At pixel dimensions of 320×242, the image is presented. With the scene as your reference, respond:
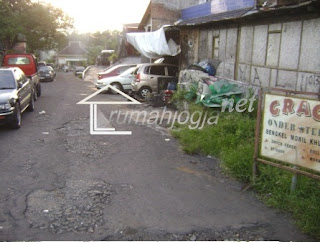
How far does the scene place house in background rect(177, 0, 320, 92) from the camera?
29.1 ft

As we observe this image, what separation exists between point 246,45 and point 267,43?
1.30 meters

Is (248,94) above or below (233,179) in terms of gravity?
above

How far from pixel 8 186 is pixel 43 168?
979mm

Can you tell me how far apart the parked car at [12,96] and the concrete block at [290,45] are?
765 cm

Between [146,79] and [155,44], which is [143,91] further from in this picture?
[155,44]

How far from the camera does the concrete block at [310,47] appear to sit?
8633 millimetres

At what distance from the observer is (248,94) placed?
986 centimetres

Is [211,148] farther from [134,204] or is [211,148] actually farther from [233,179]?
[134,204]

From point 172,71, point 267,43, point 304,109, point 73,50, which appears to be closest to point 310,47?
point 267,43

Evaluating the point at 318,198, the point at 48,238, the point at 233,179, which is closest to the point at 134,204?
the point at 48,238

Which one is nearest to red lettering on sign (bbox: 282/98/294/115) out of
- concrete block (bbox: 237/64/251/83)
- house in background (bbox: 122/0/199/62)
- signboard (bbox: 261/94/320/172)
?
signboard (bbox: 261/94/320/172)

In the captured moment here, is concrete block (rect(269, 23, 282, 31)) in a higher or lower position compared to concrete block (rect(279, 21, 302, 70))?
higher

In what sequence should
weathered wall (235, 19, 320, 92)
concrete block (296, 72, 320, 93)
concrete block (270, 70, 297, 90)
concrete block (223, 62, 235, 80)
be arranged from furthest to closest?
concrete block (223, 62, 235, 80) < concrete block (270, 70, 297, 90) < weathered wall (235, 19, 320, 92) < concrete block (296, 72, 320, 93)

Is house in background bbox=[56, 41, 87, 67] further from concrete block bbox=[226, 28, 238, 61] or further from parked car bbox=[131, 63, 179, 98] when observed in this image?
concrete block bbox=[226, 28, 238, 61]
